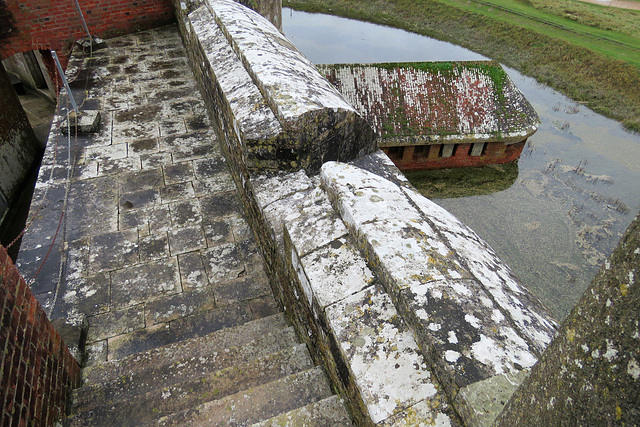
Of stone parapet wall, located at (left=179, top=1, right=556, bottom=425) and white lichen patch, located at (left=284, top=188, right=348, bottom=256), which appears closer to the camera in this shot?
stone parapet wall, located at (left=179, top=1, right=556, bottom=425)

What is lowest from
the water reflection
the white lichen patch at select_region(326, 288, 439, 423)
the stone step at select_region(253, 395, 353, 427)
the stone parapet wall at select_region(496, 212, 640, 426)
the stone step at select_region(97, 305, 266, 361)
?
the water reflection

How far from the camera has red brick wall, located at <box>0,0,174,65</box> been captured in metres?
6.82

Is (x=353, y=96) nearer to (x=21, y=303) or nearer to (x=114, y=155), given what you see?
(x=114, y=155)

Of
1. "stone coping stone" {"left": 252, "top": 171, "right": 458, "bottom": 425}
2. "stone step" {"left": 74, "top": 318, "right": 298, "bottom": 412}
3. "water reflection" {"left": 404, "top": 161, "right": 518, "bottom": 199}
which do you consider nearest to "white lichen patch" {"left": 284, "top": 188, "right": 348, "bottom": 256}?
"stone coping stone" {"left": 252, "top": 171, "right": 458, "bottom": 425}

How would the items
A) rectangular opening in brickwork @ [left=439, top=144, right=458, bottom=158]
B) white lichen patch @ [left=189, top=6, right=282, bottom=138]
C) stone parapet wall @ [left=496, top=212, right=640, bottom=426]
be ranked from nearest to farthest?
stone parapet wall @ [left=496, top=212, right=640, bottom=426], white lichen patch @ [left=189, top=6, right=282, bottom=138], rectangular opening in brickwork @ [left=439, top=144, right=458, bottom=158]

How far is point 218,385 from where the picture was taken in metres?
2.11

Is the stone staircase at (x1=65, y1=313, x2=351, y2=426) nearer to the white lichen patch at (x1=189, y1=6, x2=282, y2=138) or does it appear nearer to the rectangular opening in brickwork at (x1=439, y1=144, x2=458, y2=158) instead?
the white lichen patch at (x1=189, y1=6, x2=282, y2=138)

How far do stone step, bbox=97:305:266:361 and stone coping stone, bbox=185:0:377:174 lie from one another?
1.08 m

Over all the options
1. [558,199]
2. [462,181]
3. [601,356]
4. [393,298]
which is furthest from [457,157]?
[601,356]

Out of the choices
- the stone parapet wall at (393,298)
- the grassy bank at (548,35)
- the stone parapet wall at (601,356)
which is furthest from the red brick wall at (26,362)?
the grassy bank at (548,35)

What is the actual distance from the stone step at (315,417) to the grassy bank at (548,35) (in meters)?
24.3

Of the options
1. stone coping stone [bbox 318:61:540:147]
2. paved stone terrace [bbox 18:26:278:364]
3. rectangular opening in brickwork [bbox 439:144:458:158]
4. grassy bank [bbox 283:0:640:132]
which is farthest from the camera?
grassy bank [bbox 283:0:640:132]

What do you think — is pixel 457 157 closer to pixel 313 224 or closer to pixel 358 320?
pixel 313 224

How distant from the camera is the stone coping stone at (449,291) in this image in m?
1.25
